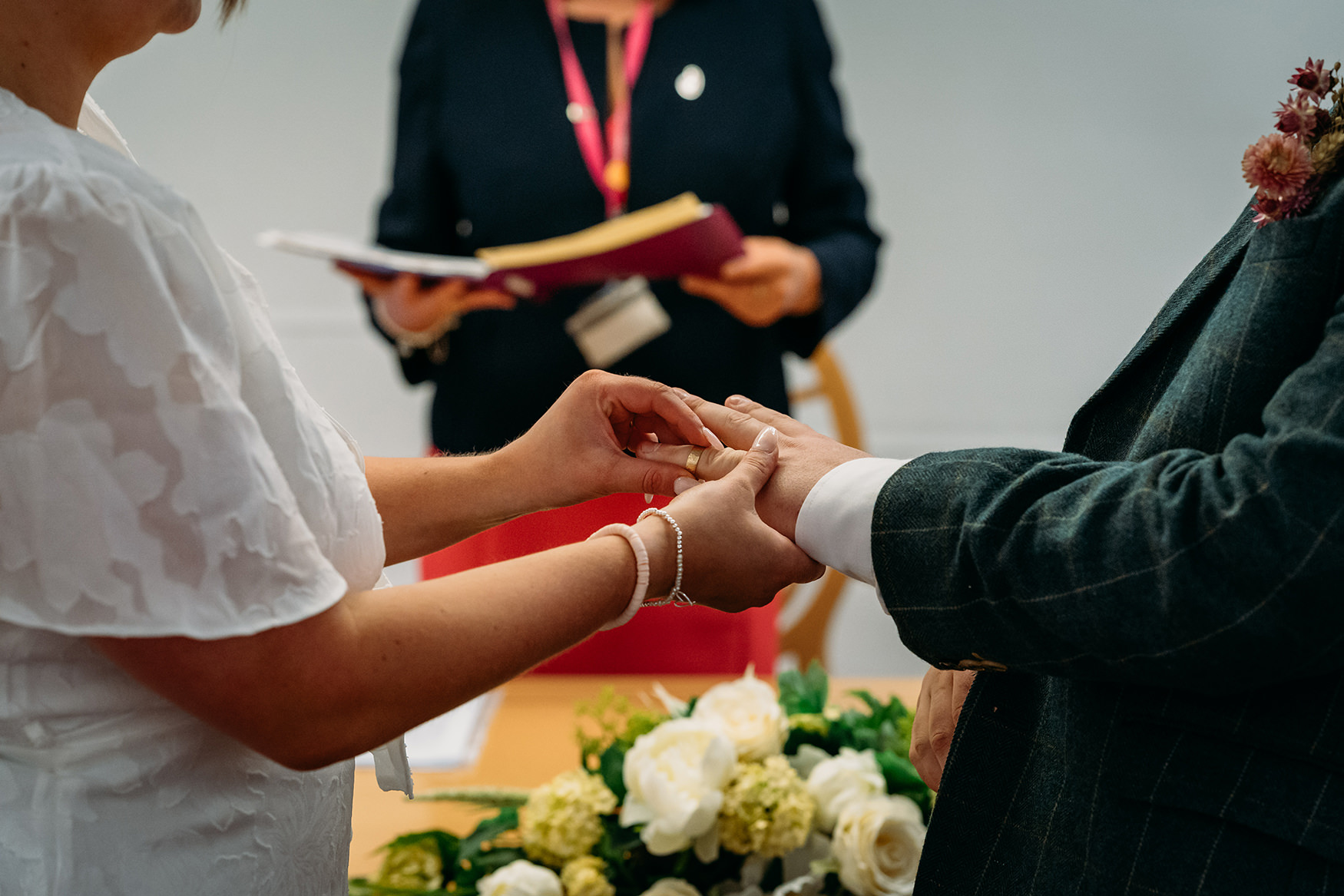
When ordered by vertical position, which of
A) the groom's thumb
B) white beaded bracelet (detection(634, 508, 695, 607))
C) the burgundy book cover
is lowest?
white beaded bracelet (detection(634, 508, 695, 607))

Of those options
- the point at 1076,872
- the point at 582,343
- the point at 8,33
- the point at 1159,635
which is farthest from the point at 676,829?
the point at 582,343

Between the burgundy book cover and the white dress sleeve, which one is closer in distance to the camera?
the white dress sleeve

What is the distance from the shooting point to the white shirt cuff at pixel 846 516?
2.92 feet

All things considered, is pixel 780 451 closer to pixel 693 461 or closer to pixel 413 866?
pixel 693 461

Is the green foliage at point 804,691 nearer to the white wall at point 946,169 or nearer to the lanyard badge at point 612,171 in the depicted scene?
the lanyard badge at point 612,171

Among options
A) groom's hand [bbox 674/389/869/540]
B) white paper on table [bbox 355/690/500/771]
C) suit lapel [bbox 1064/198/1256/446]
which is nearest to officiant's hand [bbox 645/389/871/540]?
groom's hand [bbox 674/389/869/540]

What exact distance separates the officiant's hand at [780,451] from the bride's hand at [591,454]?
2 centimetres

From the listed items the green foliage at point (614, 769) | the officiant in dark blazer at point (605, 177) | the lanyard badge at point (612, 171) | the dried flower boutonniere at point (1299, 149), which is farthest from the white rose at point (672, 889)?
the lanyard badge at point (612, 171)

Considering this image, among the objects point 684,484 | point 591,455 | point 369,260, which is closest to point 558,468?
point 591,455

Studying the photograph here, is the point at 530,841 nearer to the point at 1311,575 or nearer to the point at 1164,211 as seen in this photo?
the point at 1311,575

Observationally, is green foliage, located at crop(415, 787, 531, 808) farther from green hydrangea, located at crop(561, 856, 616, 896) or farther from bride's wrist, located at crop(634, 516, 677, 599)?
bride's wrist, located at crop(634, 516, 677, 599)

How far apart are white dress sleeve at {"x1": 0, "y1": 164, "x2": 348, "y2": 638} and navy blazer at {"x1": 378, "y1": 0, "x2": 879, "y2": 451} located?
1.34 m

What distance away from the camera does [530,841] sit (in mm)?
1088

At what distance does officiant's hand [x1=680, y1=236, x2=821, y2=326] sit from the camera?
6.32ft
